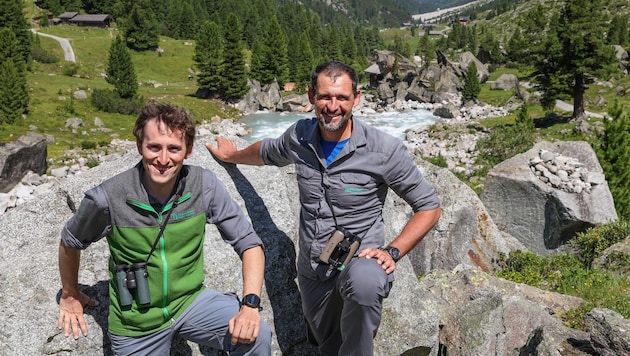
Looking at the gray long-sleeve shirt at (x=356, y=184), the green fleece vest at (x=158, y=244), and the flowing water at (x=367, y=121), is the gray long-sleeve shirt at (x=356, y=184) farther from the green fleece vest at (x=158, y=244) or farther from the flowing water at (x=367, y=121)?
the flowing water at (x=367, y=121)

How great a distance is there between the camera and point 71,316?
14.4ft

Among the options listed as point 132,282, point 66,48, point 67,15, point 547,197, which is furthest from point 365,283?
point 67,15

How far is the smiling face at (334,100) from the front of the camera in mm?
4434

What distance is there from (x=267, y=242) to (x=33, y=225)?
2.80m

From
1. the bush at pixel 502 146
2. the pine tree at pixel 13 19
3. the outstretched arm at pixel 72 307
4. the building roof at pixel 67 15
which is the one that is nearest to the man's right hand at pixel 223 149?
the outstretched arm at pixel 72 307

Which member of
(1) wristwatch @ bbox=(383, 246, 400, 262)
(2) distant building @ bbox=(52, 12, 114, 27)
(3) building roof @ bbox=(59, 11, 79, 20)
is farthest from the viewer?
(3) building roof @ bbox=(59, 11, 79, 20)

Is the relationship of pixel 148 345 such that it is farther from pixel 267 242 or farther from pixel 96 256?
pixel 267 242

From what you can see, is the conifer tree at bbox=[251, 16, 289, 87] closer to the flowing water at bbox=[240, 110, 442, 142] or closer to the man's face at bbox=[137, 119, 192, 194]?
the flowing water at bbox=[240, 110, 442, 142]

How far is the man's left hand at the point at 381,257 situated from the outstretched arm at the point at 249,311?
37.1 inches

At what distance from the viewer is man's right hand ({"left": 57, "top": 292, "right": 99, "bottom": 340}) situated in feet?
14.3

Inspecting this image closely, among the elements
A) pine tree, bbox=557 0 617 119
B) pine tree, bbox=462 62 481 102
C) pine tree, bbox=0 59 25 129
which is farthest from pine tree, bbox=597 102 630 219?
pine tree, bbox=462 62 481 102

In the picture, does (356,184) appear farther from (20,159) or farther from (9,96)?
(9,96)

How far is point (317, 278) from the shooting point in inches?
186

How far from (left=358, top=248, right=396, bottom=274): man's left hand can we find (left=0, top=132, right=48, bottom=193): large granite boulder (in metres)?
26.8
